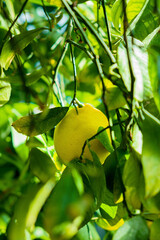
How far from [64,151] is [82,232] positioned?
0.13m

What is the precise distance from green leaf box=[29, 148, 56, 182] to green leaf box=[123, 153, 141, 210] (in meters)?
0.08

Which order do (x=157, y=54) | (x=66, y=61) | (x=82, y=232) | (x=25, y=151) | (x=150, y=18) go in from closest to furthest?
(x=157, y=54) → (x=82, y=232) → (x=150, y=18) → (x=25, y=151) → (x=66, y=61)

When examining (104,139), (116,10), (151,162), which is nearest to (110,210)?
(104,139)

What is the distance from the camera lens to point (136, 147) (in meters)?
0.39

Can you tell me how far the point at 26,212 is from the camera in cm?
27

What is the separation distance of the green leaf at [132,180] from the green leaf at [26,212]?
0.37 feet

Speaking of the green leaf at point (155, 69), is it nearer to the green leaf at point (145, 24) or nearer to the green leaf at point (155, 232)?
the green leaf at point (155, 232)

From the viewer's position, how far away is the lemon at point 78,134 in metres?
0.58

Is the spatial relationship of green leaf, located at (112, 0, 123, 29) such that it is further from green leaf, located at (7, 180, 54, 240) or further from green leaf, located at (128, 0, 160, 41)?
green leaf, located at (7, 180, 54, 240)

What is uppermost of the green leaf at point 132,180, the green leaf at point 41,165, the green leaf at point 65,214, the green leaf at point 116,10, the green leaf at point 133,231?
the green leaf at point 116,10

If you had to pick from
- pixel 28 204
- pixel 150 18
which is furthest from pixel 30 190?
pixel 150 18

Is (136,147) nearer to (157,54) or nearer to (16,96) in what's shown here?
(157,54)

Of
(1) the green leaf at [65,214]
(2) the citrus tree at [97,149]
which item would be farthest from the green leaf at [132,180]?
(1) the green leaf at [65,214]

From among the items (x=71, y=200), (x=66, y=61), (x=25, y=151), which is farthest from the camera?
(x=66, y=61)
